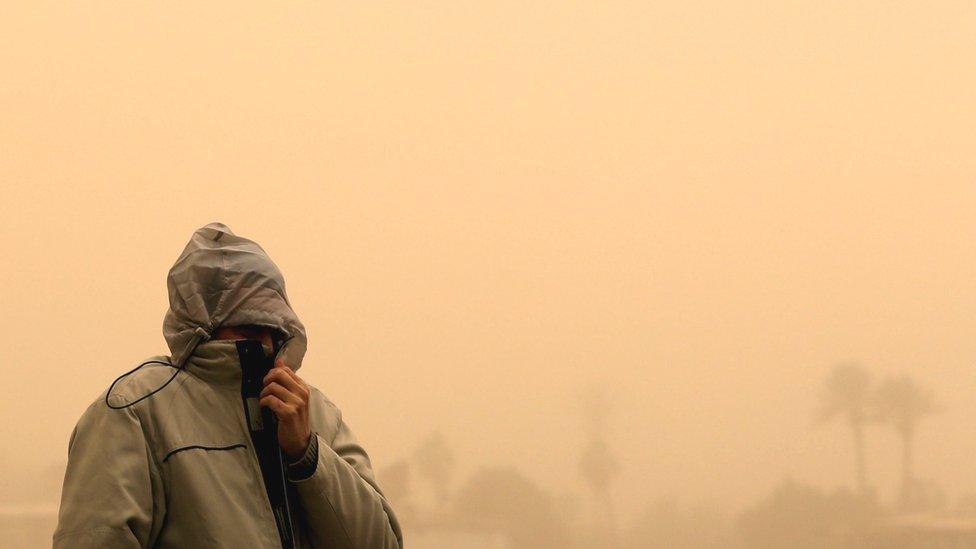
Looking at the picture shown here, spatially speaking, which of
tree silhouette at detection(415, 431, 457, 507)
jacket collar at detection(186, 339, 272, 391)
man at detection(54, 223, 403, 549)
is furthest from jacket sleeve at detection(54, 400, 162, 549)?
tree silhouette at detection(415, 431, 457, 507)

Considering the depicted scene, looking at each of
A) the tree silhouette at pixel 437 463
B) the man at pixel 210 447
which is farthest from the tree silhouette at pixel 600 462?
the man at pixel 210 447

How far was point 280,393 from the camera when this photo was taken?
1.40 metres

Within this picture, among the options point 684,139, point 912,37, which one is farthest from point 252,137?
point 912,37

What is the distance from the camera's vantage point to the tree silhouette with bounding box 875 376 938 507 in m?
5.76

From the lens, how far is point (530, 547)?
5.48 meters

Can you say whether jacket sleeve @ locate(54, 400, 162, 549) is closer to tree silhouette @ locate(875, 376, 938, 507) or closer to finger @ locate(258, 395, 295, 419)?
finger @ locate(258, 395, 295, 419)

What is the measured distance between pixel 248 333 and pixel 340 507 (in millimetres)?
265

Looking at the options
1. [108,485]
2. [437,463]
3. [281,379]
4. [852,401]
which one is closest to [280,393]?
[281,379]

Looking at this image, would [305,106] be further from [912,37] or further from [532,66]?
[912,37]

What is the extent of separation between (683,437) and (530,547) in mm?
1035

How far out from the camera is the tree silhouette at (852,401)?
5.74 meters

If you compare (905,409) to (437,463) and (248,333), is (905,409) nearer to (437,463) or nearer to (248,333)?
(437,463)

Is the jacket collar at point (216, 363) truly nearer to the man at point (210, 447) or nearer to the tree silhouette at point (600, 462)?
the man at point (210, 447)

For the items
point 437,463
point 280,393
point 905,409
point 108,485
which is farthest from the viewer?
point 905,409
